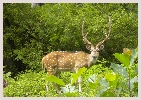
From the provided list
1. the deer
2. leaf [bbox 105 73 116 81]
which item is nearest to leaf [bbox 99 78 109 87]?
leaf [bbox 105 73 116 81]

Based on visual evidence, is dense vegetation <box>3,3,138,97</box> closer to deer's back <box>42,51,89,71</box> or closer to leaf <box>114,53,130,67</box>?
deer's back <box>42,51,89,71</box>

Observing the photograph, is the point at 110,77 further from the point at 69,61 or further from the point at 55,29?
the point at 55,29

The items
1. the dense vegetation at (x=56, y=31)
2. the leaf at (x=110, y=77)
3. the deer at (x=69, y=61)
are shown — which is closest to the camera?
the leaf at (x=110, y=77)

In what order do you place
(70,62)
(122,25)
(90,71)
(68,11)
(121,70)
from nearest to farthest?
(121,70) < (70,62) < (90,71) < (122,25) < (68,11)

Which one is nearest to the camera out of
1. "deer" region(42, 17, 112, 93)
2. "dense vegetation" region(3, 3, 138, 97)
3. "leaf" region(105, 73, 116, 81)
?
"leaf" region(105, 73, 116, 81)

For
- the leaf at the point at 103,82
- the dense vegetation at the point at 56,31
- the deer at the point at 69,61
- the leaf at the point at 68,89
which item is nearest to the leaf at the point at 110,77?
the leaf at the point at 103,82

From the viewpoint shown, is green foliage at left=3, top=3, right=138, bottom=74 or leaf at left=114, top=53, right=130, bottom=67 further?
green foliage at left=3, top=3, right=138, bottom=74

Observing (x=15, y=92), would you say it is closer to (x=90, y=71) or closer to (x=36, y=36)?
(x=90, y=71)

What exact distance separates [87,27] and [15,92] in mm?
3949

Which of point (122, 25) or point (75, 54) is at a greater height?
point (122, 25)

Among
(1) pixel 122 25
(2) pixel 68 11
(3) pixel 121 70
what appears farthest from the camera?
(2) pixel 68 11

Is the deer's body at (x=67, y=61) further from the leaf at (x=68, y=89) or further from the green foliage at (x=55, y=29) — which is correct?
the leaf at (x=68, y=89)

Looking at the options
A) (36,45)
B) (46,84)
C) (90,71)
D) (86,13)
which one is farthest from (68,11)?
(46,84)

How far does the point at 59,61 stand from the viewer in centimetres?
653
